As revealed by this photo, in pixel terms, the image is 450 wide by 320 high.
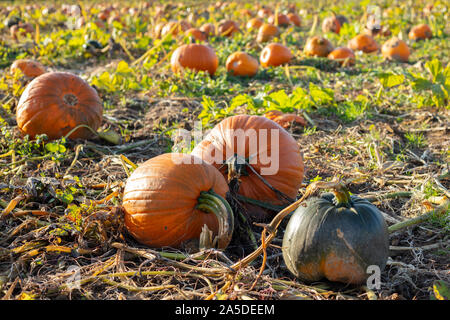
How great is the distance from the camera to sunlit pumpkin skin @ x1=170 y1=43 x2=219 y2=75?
695 centimetres

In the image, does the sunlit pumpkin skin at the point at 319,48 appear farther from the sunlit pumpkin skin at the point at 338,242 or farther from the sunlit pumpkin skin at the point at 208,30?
the sunlit pumpkin skin at the point at 338,242

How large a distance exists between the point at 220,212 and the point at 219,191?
0.76 ft

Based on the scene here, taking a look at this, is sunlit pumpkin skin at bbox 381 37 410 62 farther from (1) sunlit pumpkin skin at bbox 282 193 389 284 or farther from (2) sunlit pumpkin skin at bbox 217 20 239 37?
(1) sunlit pumpkin skin at bbox 282 193 389 284

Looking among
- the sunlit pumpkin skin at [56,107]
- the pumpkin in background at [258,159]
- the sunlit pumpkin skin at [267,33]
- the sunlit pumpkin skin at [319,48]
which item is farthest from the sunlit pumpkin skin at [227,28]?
the pumpkin in background at [258,159]

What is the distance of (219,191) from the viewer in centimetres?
277

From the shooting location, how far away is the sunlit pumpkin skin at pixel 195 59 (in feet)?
22.8

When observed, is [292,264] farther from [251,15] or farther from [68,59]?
[251,15]

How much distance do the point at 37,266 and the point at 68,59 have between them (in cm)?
664

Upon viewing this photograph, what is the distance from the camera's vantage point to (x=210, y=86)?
6.34 meters

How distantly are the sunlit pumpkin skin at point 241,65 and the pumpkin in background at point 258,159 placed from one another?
4115mm

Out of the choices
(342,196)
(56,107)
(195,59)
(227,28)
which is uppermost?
(342,196)

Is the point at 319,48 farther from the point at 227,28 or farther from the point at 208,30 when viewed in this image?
the point at 227,28

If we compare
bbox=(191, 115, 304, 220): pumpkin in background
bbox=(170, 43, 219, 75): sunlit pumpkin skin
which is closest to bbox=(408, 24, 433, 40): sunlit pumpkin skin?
bbox=(170, 43, 219, 75): sunlit pumpkin skin

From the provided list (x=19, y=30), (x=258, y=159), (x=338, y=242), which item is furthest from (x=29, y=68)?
(x=338, y=242)
